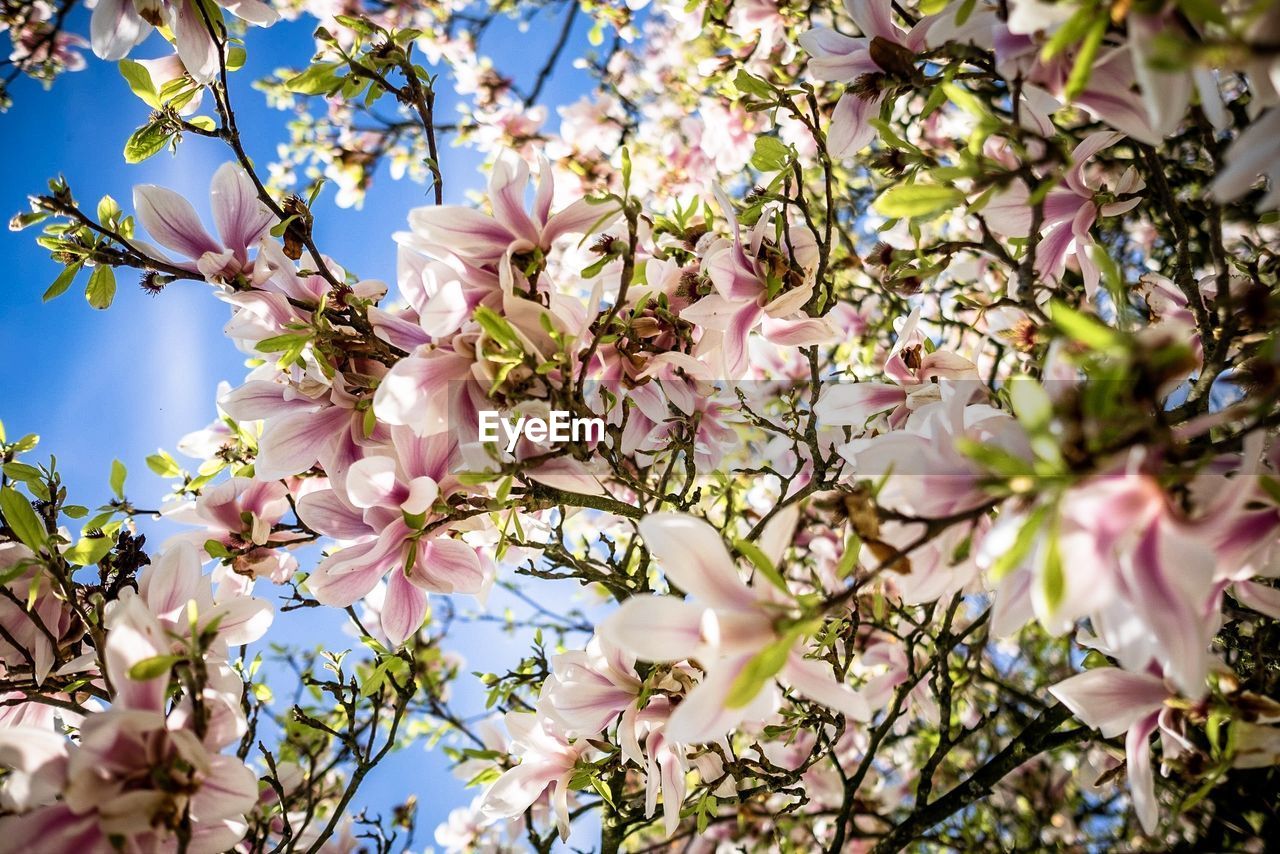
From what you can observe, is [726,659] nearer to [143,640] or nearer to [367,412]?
[143,640]

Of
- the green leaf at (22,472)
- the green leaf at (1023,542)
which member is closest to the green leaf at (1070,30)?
the green leaf at (1023,542)

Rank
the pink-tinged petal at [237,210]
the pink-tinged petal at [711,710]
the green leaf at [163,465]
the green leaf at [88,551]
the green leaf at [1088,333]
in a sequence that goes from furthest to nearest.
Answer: the green leaf at [163,465]
the pink-tinged petal at [237,210]
the green leaf at [88,551]
the pink-tinged petal at [711,710]
the green leaf at [1088,333]

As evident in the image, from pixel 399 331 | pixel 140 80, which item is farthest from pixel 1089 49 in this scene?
pixel 140 80

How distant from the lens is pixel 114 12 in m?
0.96

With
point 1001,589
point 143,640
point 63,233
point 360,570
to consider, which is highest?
point 63,233

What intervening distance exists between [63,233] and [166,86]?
25 centimetres

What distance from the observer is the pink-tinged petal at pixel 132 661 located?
0.60 m

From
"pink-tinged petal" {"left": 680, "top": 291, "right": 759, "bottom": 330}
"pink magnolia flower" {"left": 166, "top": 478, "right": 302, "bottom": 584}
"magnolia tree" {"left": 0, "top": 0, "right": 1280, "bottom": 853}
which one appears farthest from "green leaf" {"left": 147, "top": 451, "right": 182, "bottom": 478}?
"pink-tinged petal" {"left": 680, "top": 291, "right": 759, "bottom": 330}

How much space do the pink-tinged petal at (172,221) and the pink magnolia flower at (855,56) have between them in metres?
0.84

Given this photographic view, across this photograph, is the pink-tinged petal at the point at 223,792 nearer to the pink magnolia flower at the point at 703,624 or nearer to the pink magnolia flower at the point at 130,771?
the pink magnolia flower at the point at 130,771

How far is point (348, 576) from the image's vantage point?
893mm

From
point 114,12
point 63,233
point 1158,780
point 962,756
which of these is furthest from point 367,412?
point 962,756

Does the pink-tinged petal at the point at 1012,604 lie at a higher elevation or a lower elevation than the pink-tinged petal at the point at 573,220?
lower

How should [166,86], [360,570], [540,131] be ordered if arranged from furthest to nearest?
1. [540,131]
2. [166,86]
3. [360,570]
